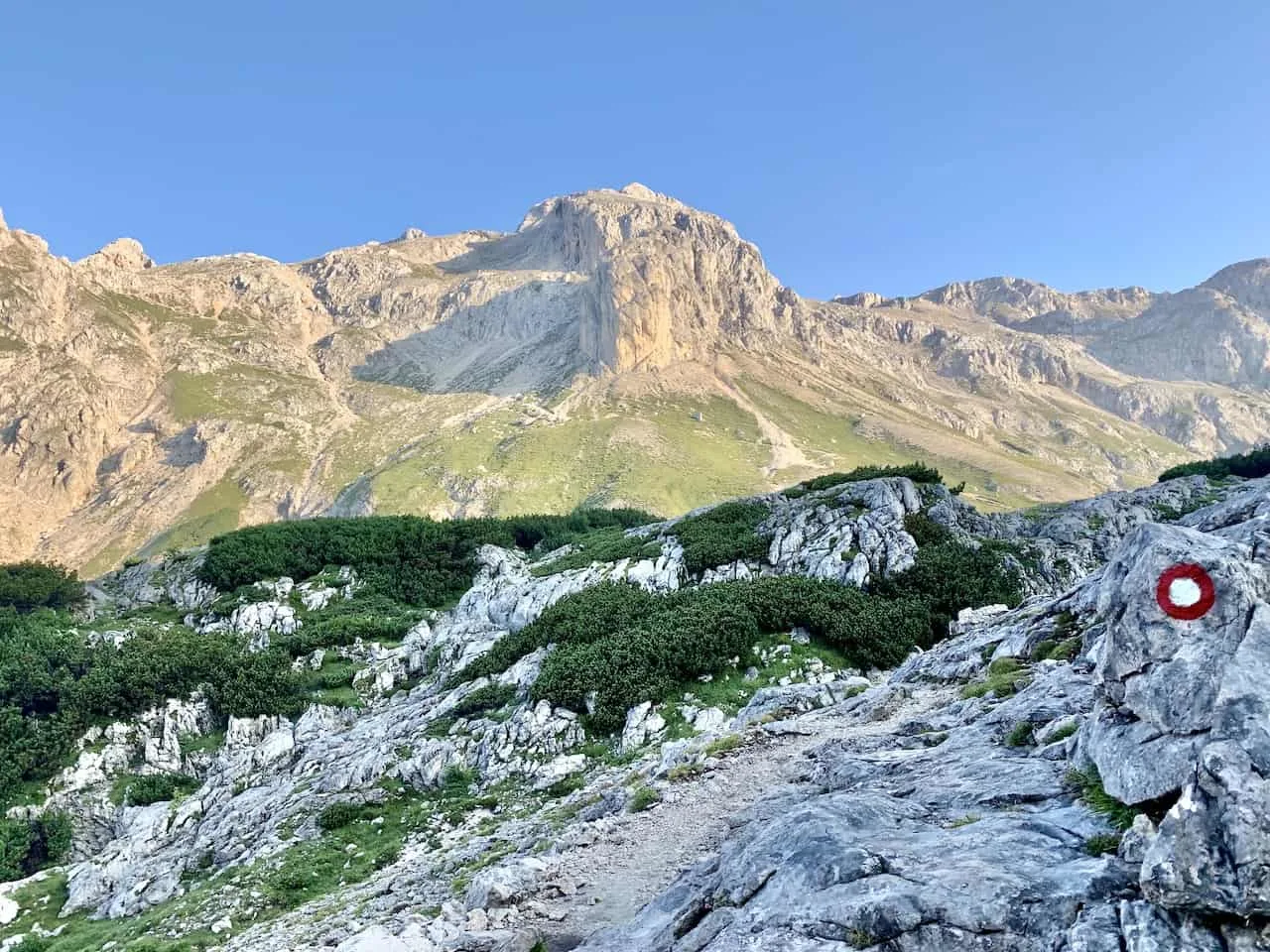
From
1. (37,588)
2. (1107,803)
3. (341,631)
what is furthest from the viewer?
(37,588)

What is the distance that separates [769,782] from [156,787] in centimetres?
2979

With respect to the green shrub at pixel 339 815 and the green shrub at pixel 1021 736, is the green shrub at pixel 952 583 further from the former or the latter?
the green shrub at pixel 339 815

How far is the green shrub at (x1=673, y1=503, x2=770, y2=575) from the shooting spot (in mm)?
36625

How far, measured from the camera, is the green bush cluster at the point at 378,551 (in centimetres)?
5438

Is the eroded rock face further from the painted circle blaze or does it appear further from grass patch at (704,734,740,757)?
grass patch at (704,734,740,757)

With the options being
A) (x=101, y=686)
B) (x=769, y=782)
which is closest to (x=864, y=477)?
(x=769, y=782)

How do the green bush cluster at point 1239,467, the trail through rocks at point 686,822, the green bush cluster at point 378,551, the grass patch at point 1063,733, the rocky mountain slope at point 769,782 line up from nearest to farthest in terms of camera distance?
1. the rocky mountain slope at point 769,782
2. the grass patch at point 1063,733
3. the trail through rocks at point 686,822
4. the green bush cluster at point 1239,467
5. the green bush cluster at point 378,551

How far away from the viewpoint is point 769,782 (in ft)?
48.4

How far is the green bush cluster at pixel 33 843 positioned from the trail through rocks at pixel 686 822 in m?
27.1

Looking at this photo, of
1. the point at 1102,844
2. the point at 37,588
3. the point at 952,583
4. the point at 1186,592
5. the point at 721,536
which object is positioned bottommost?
the point at 952,583

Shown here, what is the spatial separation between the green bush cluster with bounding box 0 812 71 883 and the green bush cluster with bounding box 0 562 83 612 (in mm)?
28794

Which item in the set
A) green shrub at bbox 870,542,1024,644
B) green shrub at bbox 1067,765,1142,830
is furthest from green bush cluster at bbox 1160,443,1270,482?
green shrub at bbox 1067,765,1142,830

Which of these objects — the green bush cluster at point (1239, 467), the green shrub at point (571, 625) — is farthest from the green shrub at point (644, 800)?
the green bush cluster at point (1239, 467)

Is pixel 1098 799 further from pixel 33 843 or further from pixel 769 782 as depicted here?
pixel 33 843
